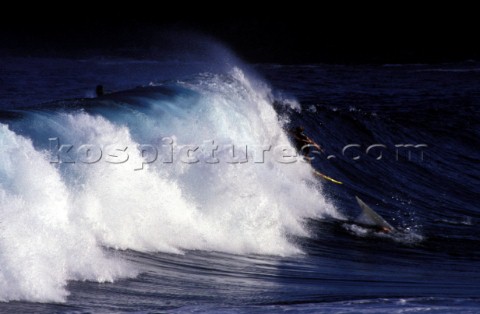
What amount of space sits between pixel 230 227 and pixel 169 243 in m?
1.21

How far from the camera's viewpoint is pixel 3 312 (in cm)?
902

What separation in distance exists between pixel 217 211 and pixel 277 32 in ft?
240

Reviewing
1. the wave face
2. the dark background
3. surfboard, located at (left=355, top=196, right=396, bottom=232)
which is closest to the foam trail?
the wave face

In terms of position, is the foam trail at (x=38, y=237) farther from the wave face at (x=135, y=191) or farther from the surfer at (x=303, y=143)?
the surfer at (x=303, y=143)

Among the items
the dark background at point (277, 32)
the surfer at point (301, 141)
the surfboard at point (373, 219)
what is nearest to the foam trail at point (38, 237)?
the surfboard at point (373, 219)

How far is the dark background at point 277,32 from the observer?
230ft

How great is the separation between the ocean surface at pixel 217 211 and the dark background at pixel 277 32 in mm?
40907

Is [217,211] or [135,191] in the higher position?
[135,191]

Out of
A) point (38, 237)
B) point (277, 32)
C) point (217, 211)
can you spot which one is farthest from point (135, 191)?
point (277, 32)

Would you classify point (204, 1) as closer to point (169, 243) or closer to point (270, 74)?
point (270, 74)

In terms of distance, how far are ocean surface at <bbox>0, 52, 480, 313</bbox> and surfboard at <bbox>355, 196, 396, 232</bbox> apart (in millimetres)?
200

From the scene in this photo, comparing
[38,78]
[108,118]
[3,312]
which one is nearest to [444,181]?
[108,118]

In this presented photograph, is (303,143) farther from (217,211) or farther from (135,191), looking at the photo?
(135,191)

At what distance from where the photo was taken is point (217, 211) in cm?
1410
